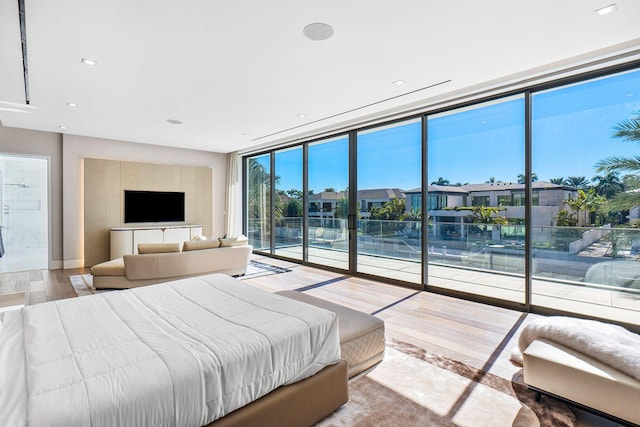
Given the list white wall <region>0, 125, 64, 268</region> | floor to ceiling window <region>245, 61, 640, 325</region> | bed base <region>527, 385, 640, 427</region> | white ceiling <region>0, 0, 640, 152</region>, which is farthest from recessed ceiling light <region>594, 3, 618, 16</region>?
white wall <region>0, 125, 64, 268</region>

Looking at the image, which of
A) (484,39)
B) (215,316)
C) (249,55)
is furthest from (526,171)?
(215,316)

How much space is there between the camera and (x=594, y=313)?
11.3 feet

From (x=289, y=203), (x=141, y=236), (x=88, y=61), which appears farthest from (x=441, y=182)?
(x=141, y=236)

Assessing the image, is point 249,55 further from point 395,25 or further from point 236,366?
point 236,366

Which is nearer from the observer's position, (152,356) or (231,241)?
(152,356)

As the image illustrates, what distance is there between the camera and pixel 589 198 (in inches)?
136

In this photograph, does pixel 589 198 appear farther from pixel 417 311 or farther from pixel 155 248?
pixel 155 248

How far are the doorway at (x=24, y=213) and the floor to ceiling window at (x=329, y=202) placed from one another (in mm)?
5288

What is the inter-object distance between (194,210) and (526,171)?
714cm

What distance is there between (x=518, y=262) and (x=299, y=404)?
3.39 m

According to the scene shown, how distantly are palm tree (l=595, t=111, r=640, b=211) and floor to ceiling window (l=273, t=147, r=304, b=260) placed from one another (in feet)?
16.4

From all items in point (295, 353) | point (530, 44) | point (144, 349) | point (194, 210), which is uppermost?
point (530, 44)

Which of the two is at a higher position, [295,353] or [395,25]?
[395,25]

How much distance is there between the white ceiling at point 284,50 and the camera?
7.93ft
